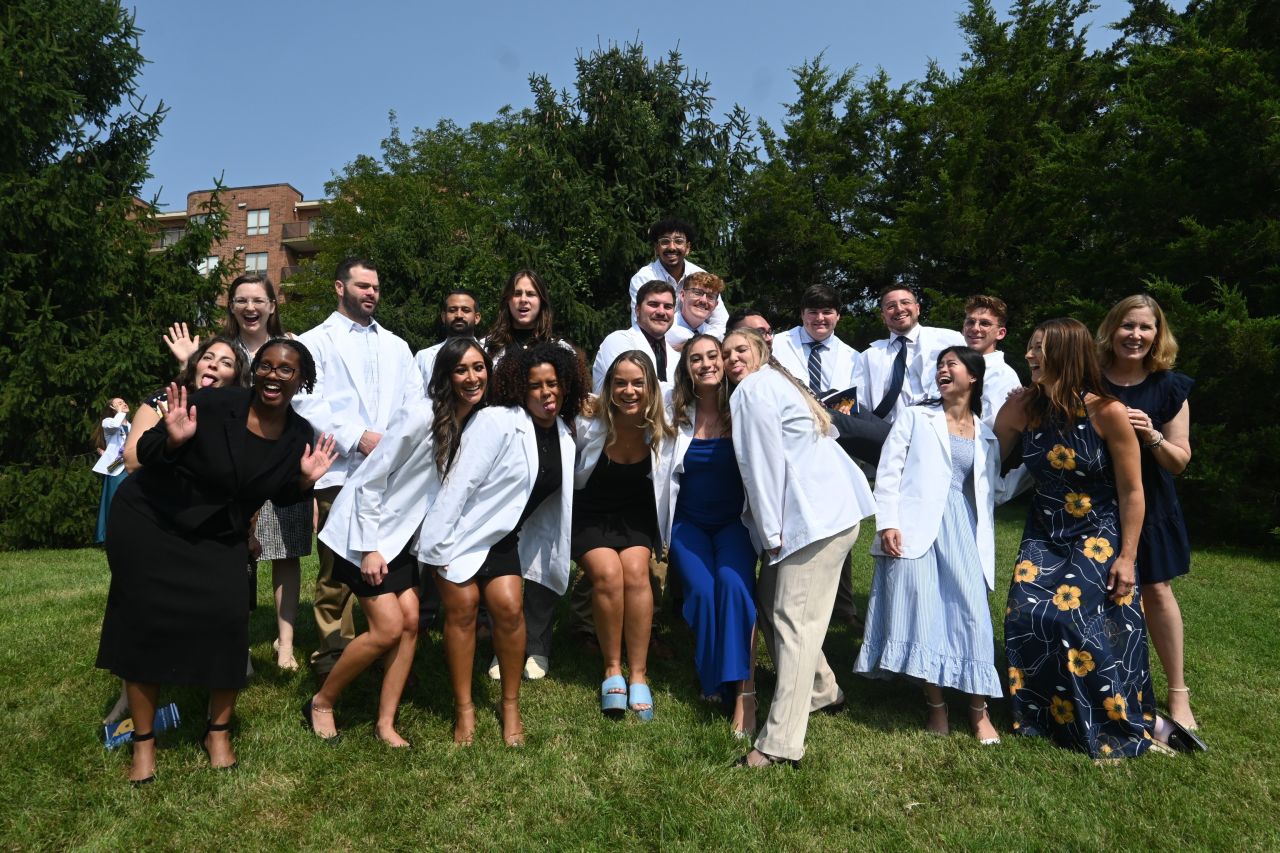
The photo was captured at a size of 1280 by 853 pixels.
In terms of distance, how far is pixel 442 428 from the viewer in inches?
170

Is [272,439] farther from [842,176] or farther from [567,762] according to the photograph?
[842,176]

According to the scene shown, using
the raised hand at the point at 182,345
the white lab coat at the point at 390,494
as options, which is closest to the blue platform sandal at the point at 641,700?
the white lab coat at the point at 390,494

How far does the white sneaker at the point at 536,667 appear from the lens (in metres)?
5.42

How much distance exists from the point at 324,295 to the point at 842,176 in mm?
19598

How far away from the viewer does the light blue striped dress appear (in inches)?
179

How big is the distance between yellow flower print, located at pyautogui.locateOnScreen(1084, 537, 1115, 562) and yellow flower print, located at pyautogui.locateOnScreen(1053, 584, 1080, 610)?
211mm

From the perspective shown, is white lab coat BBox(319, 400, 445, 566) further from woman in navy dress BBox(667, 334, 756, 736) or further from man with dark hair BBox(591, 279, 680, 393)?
man with dark hair BBox(591, 279, 680, 393)

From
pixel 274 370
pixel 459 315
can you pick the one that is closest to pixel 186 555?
pixel 274 370

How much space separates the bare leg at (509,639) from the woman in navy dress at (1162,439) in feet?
12.0

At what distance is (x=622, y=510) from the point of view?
5.11 m

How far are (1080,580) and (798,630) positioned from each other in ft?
5.48

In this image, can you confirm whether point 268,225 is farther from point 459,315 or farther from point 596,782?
point 596,782

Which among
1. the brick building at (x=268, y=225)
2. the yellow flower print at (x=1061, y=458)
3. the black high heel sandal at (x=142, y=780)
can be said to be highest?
the brick building at (x=268, y=225)

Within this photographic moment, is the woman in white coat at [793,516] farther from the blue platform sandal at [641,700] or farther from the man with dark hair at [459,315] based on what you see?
the man with dark hair at [459,315]
